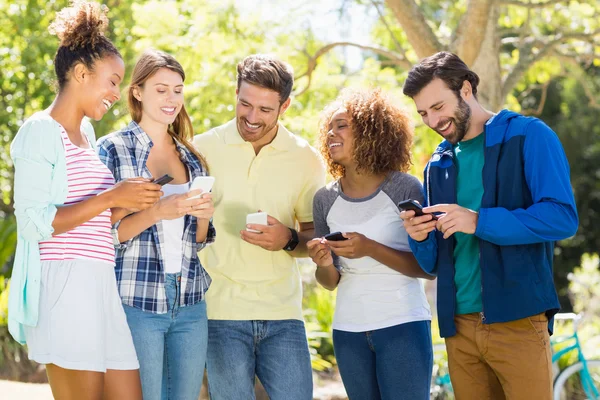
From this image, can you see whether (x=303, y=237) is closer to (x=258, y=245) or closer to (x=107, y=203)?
(x=258, y=245)

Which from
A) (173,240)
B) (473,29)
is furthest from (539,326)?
(473,29)

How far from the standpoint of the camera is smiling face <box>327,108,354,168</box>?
4.05 meters

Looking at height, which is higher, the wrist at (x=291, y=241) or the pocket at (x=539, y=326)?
the wrist at (x=291, y=241)

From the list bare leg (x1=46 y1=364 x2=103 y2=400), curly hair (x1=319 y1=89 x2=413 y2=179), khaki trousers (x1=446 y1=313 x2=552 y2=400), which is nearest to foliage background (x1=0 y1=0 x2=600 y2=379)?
curly hair (x1=319 y1=89 x2=413 y2=179)

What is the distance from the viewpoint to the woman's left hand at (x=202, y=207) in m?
3.43

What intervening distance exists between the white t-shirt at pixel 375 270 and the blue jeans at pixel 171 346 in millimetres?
711

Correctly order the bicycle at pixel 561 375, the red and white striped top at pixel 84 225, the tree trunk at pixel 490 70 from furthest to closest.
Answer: the tree trunk at pixel 490 70, the bicycle at pixel 561 375, the red and white striped top at pixel 84 225

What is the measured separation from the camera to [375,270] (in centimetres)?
384

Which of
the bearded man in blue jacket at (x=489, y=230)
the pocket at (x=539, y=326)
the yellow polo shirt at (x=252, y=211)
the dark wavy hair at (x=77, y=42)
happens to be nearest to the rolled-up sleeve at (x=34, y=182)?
the dark wavy hair at (x=77, y=42)

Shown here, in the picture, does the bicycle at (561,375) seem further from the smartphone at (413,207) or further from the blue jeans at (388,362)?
the smartphone at (413,207)

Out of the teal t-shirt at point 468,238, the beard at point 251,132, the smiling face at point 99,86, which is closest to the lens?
the smiling face at point 99,86

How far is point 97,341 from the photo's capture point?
10.2ft

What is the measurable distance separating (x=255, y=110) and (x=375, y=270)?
1.04 metres

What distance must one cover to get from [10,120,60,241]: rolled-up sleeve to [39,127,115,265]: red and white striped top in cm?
10
